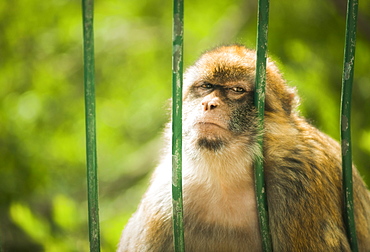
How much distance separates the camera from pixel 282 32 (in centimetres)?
549

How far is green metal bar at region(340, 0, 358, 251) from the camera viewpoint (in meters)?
2.05

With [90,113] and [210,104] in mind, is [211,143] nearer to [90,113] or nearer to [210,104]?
[210,104]

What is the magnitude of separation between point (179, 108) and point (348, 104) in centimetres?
78

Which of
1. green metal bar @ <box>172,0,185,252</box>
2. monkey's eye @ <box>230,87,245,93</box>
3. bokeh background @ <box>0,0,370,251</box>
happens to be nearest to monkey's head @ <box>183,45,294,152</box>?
monkey's eye @ <box>230,87,245,93</box>

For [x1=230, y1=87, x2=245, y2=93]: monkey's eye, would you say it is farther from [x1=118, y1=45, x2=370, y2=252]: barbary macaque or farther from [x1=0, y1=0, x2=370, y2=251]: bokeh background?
[x1=0, y1=0, x2=370, y2=251]: bokeh background

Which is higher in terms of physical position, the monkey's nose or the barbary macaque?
the monkey's nose

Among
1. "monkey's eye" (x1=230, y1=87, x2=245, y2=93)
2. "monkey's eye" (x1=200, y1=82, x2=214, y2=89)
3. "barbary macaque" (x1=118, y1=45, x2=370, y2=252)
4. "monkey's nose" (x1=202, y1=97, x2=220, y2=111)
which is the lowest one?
"barbary macaque" (x1=118, y1=45, x2=370, y2=252)

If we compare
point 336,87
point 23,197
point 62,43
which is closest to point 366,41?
point 336,87

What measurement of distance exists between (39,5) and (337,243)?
4.90m

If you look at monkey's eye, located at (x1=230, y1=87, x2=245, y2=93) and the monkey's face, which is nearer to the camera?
the monkey's face

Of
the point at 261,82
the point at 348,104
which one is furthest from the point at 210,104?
the point at 348,104

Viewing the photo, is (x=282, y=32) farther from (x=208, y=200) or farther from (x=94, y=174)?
(x=94, y=174)

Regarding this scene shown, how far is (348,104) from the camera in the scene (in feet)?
6.95

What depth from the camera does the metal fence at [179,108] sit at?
1.83 metres
